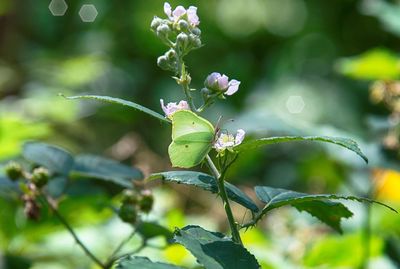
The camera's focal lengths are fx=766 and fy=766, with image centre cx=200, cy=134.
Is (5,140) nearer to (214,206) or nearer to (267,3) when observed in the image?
(214,206)

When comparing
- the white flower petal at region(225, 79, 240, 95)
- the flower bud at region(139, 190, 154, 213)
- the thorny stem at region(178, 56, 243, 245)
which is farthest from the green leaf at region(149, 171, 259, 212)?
the flower bud at region(139, 190, 154, 213)

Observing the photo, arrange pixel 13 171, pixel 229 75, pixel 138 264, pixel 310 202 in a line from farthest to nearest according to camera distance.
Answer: pixel 229 75 < pixel 13 171 < pixel 310 202 < pixel 138 264

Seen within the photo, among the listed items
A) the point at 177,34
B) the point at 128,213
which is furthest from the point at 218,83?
the point at 128,213

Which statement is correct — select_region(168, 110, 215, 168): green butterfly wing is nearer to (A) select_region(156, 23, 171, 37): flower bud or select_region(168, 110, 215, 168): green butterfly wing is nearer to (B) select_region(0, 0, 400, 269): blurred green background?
(A) select_region(156, 23, 171, 37): flower bud

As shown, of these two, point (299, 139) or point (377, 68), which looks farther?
point (377, 68)

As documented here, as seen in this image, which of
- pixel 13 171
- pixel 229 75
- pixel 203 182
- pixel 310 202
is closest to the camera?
pixel 203 182

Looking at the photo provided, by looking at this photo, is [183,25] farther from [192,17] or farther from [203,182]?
[203,182]
